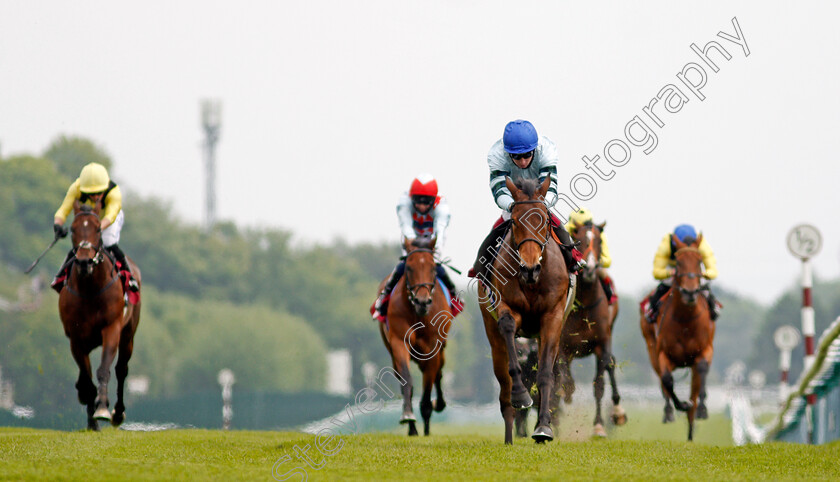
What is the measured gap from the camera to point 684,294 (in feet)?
48.3

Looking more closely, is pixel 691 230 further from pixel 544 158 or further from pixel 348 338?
pixel 348 338

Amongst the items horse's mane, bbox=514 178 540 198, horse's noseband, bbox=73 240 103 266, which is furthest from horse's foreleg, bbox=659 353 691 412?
horse's noseband, bbox=73 240 103 266

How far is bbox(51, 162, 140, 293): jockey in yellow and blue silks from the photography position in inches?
494

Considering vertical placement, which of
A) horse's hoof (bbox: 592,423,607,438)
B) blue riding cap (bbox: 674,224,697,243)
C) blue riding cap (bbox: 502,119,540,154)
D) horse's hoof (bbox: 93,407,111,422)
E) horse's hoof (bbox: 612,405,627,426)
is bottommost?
horse's hoof (bbox: 592,423,607,438)

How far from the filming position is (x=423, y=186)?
13891 mm

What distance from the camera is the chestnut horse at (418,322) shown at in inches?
496

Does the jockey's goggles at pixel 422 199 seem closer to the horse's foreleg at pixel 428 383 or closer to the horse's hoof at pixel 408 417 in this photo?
the horse's foreleg at pixel 428 383

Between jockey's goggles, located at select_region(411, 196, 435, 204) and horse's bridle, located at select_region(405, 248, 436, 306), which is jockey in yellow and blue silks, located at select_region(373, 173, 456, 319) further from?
horse's bridle, located at select_region(405, 248, 436, 306)

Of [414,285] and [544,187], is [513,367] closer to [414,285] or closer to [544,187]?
[544,187]

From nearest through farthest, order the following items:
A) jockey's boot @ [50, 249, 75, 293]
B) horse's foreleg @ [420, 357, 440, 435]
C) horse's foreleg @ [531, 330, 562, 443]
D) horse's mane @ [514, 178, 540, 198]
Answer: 1. horse's foreleg @ [531, 330, 562, 443]
2. horse's mane @ [514, 178, 540, 198]
3. jockey's boot @ [50, 249, 75, 293]
4. horse's foreleg @ [420, 357, 440, 435]

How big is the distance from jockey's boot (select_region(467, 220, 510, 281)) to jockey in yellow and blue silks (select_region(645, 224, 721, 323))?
547 centimetres

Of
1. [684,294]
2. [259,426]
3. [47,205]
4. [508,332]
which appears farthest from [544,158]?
[47,205]

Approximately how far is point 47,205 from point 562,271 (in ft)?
187

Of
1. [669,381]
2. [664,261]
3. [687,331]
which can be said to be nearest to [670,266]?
[664,261]
